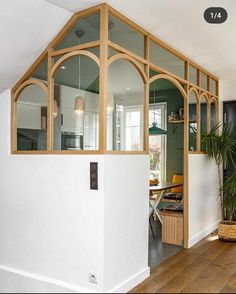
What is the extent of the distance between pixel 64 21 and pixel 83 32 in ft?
0.81

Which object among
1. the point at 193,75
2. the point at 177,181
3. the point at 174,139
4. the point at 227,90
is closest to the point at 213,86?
the point at 227,90

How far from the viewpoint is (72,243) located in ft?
9.41

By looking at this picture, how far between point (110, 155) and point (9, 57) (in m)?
1.39

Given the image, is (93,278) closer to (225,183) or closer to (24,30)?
(24,30)

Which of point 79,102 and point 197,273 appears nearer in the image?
point 79,102

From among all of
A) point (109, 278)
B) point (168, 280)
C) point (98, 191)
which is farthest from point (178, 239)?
point (98, 191)

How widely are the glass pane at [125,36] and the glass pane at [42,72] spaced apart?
76cm

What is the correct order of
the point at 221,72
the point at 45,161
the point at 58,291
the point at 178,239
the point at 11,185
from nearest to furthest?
the point at 58,291 < the point at 45,161 < the point at 11,185 < the point at 178,239 < the point at 221,72

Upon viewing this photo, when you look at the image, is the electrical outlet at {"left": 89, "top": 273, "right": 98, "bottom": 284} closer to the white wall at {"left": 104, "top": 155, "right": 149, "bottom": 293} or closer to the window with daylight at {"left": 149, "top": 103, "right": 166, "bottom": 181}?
the white wall at {"left": 104, "top": 155, "right": 149, "bottom": 293}

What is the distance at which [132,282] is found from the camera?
304cm

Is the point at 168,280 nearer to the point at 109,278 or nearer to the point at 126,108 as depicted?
the point at 109,278

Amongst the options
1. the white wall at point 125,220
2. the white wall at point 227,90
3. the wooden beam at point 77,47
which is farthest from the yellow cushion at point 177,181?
the wooden beam at point 77,47

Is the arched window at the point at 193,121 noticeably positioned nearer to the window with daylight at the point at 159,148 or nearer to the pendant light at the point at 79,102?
the window with daylight at the point at 159,148

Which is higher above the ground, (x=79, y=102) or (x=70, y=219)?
(x=79, y=102)
